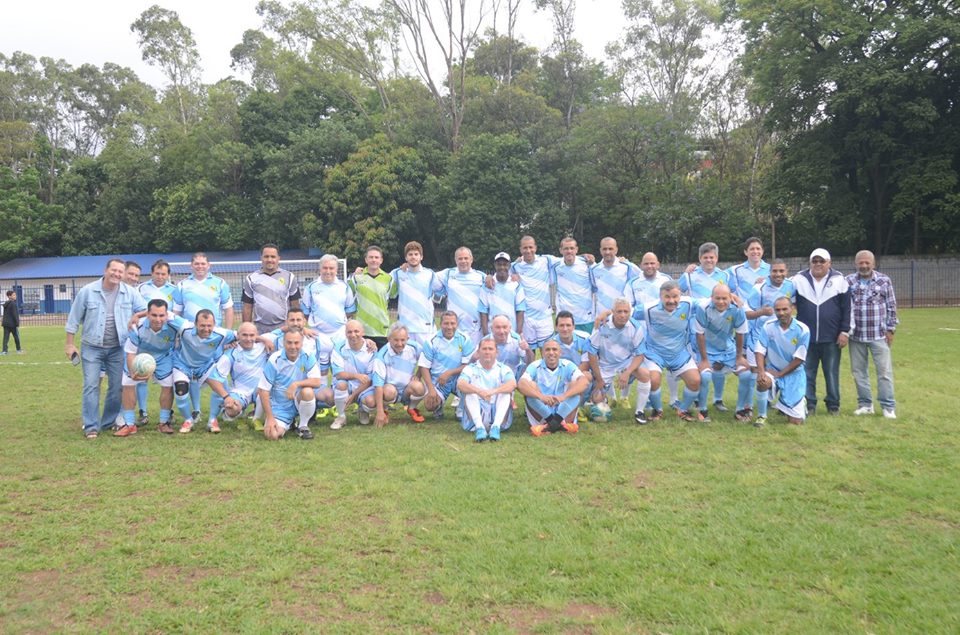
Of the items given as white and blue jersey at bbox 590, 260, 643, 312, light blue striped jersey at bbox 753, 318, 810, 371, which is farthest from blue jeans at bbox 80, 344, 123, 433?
light blue striped jersey at bbox 753, 318, 810, 371

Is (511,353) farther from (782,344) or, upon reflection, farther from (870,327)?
(870,327)

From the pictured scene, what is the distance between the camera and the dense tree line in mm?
26578

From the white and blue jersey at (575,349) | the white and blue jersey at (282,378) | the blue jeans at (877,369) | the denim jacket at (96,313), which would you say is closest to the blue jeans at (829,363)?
the blue jeans at (877,369)

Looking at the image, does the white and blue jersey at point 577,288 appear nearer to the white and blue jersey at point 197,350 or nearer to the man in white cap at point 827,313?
the man in white cap at point 827,313

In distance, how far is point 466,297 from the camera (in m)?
8.61

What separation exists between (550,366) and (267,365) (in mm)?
3001

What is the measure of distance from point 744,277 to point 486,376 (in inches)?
144

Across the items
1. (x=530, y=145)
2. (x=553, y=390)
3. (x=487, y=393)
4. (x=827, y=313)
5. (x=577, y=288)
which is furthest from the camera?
(x=530, y=145)

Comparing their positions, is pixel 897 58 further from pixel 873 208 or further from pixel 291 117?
pixel 291 117

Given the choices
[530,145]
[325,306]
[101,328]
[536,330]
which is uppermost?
[530,145]

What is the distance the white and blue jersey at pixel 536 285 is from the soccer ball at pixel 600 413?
1.48 meters

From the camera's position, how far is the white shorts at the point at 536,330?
881 centimetres

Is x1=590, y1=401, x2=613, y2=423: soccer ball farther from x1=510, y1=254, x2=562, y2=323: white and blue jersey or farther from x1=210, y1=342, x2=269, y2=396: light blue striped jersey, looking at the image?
x1=210, y1=342, x2=269, y2=396: light blue striped jersey

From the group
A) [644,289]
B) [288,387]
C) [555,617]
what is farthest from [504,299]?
[555,617]
